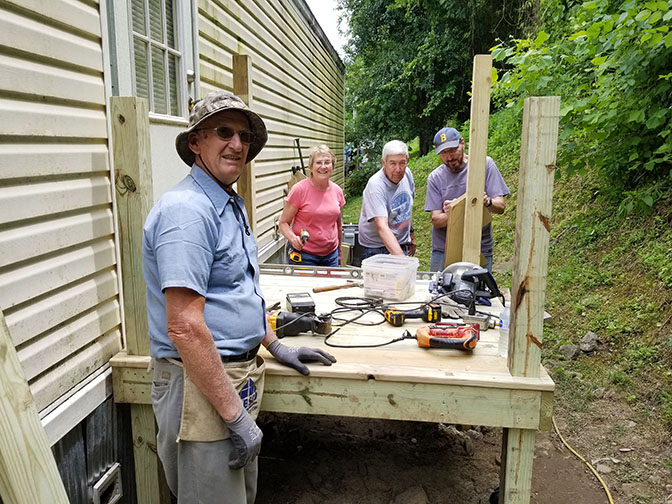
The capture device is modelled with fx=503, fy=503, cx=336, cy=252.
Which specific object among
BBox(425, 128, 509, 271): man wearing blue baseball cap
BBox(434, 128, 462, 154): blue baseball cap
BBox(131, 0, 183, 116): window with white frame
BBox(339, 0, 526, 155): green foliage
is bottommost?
BBox(425, 128, 509, 271): man wearing blue baseball cap

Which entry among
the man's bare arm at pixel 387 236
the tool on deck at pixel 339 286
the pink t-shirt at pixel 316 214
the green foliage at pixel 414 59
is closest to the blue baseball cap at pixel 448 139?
the man's bare arm at pixel 387 236

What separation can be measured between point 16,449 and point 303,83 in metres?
9.49

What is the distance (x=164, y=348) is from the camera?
1.88m

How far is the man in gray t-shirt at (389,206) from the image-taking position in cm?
424

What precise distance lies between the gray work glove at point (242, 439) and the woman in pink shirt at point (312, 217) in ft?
9.26

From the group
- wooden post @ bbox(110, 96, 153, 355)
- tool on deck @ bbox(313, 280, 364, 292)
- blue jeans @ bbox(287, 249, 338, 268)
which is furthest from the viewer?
blue jeans @ bbox(287, 249, 338, 268)

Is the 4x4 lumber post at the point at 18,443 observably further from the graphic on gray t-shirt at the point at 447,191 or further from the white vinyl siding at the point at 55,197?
the graphic on gray t-shirt at the point at 447,191

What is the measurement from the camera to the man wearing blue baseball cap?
4.48 meters

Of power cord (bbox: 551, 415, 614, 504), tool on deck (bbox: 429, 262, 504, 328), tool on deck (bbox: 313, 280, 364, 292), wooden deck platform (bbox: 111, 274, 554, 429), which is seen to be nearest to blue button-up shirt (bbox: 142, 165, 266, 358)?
wooden deck platform (bbox: 111, 274, 554, 429)

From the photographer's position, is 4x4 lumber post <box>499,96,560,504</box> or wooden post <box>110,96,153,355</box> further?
wooden post <box>110,96,153,355</box>

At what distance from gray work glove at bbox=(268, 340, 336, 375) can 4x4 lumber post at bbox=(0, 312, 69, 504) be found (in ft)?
4.20

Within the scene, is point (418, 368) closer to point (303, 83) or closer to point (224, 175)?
point (224, 175)

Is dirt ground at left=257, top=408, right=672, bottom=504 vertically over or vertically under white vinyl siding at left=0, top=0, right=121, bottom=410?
under

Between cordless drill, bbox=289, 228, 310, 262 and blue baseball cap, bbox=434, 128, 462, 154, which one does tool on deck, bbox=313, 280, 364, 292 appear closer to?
cordless drill, bbox=289, 228, 310, 262
